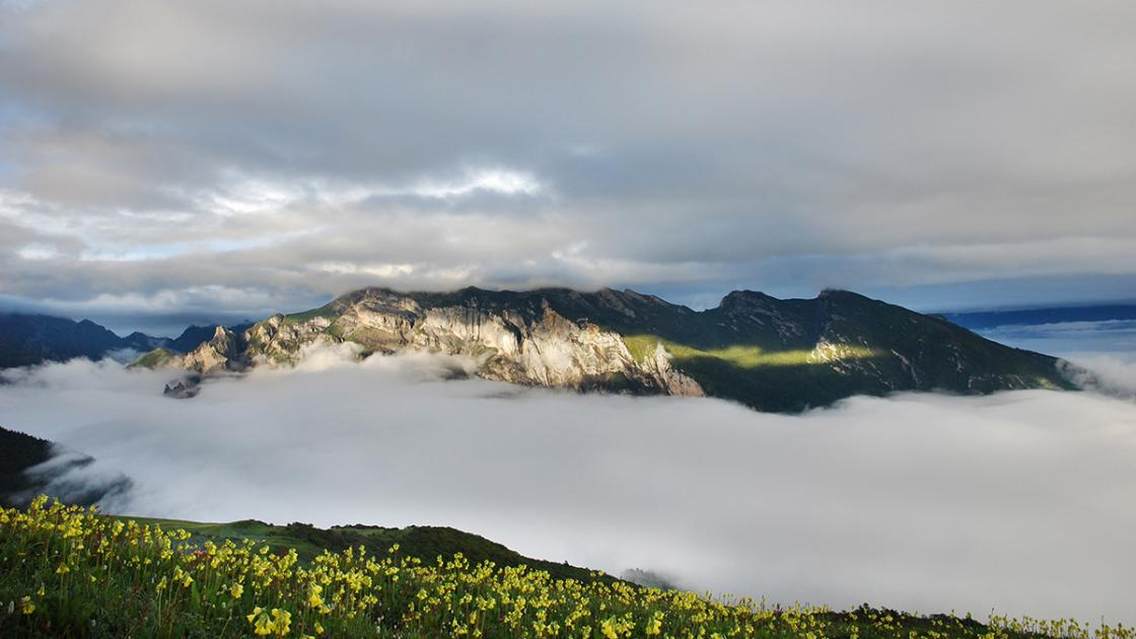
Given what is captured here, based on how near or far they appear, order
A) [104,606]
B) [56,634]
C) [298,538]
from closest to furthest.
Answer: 1. [56,634]
2. [104,606]
3. [298,538]

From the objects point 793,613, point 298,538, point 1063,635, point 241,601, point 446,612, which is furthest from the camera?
point 298,538

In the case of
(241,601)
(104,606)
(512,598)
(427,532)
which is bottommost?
(427,532)

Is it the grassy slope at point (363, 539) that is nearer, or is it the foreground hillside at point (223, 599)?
the foreground hillside at point (223, 599)

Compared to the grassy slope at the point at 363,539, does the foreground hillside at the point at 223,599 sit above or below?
above

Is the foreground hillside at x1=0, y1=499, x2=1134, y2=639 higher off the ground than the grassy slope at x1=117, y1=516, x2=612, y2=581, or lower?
higher

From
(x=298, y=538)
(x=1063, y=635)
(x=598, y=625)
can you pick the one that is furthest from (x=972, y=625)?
(x=298, y=538)

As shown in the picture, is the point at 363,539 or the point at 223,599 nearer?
the point at 223,599

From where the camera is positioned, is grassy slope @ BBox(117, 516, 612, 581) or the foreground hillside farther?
grassy slope @ BBox(117, 516, 612, 581)

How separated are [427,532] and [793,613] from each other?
65.5m

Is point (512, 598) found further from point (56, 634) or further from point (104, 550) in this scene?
point (56, 634)

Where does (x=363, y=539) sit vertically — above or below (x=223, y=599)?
below

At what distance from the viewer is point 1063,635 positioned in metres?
26.5

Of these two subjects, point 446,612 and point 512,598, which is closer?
point 446,612

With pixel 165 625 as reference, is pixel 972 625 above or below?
below
